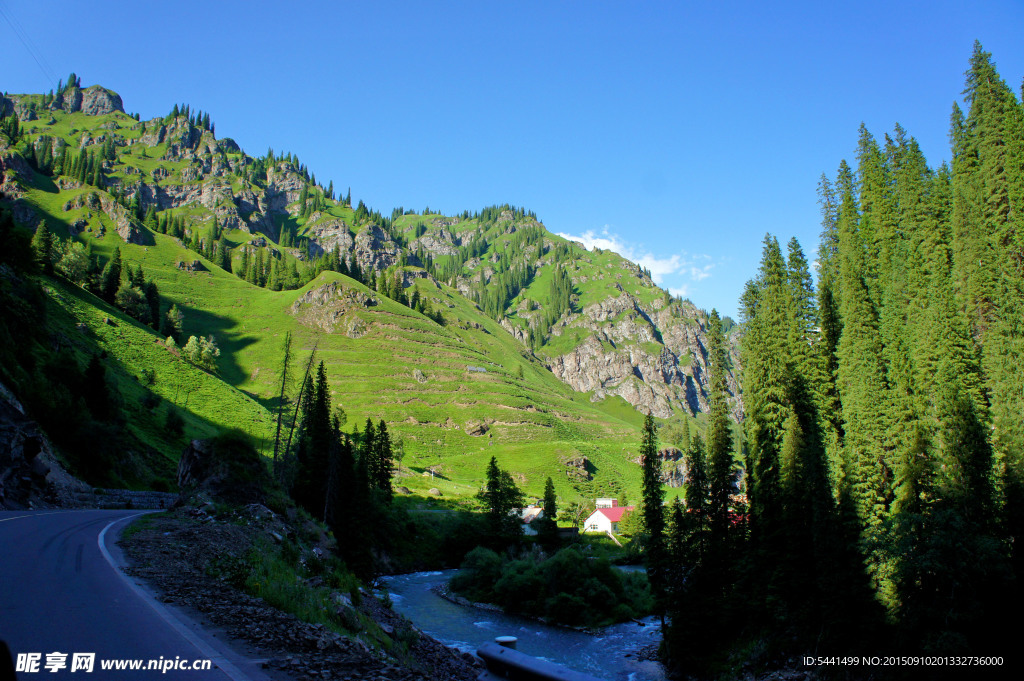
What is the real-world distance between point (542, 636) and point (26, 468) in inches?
1662

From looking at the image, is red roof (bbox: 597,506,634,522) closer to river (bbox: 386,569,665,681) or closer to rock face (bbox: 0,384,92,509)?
river (bbox: 386,569,665,681)

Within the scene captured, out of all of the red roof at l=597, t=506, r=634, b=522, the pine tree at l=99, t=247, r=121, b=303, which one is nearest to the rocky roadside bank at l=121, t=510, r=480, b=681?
the red roof at l=597, t=506, r=634, b=522

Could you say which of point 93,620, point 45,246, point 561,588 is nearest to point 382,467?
point 561,588

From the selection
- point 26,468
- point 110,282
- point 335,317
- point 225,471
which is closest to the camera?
point 225,471

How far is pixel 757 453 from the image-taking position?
43.7 m

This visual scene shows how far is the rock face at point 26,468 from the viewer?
99.4ft

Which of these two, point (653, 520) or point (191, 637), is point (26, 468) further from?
point (653, 520)

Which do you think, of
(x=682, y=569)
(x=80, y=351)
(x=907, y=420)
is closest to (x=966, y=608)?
(x=907, y=420)

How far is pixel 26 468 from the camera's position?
32656mm

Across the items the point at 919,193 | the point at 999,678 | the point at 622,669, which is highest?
the point at 919,193

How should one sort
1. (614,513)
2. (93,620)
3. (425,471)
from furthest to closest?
(425,471), (614,513), (93,620)

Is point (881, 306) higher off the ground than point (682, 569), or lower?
higher

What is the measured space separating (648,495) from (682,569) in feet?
21.3

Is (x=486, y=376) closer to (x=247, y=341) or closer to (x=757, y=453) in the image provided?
(x=247, y=341)
